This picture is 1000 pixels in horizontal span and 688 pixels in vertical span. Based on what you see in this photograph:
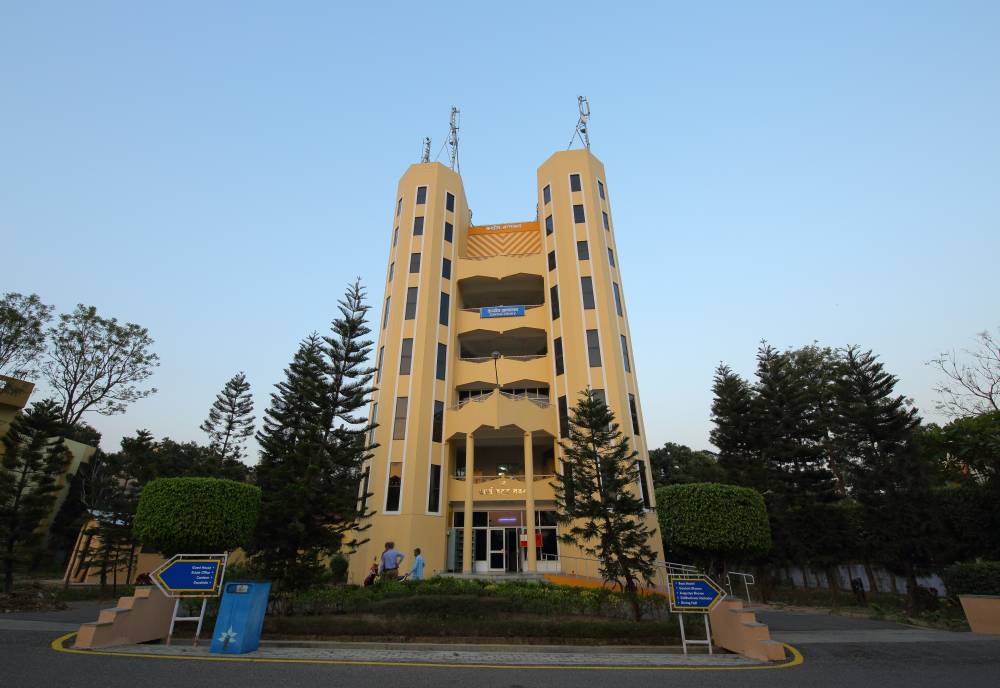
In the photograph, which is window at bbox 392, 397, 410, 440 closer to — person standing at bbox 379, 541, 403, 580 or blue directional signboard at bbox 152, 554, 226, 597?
person standing at bbox 379, 541, 403, 580

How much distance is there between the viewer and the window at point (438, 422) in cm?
2470

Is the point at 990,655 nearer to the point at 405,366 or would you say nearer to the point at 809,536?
the point at 809,536

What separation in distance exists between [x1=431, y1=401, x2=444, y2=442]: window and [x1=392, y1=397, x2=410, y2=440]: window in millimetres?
1486

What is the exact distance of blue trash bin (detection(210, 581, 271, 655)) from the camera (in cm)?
852

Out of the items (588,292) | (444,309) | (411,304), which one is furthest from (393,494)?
(588,292)

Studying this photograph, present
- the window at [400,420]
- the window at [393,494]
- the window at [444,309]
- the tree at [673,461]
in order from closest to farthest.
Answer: the window at [393,494], the window at [400,420], the window at [444,309], the tree at [673,461]

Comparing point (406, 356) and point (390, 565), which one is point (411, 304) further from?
point (390, 565)

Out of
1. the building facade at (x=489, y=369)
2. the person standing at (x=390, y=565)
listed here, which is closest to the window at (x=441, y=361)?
the building facade at (x=489, y=369)

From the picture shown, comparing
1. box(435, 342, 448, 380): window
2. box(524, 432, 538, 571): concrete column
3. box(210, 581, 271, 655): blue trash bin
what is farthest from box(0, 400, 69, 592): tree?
box(524, 432, 538, 571): concrete column

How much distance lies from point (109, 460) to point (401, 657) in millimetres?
23149

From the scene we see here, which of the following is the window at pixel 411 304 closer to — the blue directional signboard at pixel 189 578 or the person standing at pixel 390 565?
the person standing at pixel 390 565

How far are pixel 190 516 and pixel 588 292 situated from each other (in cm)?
1981

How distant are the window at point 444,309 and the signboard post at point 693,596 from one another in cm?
1983

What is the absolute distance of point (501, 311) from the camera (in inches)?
1115
